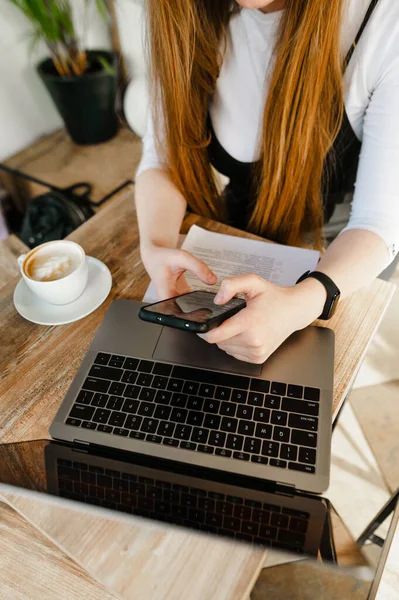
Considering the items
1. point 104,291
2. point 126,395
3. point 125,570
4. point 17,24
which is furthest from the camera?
point 17,24

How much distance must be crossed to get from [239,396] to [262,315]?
0.12 m

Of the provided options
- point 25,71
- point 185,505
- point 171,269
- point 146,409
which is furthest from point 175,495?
point 25,71

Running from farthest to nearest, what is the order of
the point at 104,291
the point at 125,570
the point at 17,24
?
the point at 17,24
the point at 104,291
the point at 125,570

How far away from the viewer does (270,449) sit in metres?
0.59

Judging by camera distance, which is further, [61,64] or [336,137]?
[61,64]

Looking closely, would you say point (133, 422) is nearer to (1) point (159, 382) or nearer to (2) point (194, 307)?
(1) point (159, 382)

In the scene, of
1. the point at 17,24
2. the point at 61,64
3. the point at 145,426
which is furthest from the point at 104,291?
the point at 17,24

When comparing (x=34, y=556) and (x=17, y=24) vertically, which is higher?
(x=17, y=24)

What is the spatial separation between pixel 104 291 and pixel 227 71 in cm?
49

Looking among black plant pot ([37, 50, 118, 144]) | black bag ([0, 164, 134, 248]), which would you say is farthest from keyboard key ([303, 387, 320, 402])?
black plant pot ([37, 50, 118, 144])

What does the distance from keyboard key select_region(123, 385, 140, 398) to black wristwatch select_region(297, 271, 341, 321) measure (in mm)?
311

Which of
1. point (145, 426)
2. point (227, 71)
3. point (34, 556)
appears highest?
point (227, 71)

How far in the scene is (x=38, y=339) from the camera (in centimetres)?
75

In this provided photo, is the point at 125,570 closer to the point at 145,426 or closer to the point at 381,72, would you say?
the point at 145,426
